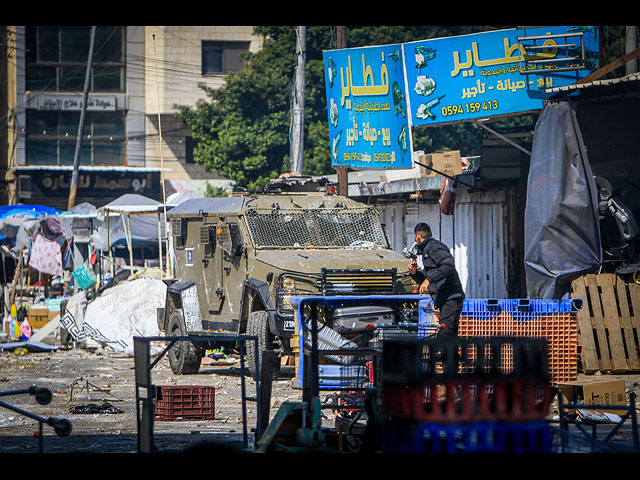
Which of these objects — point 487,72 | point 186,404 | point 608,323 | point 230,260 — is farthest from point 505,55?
point 186,404

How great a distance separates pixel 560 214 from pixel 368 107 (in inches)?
229

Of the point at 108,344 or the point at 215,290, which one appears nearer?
the point at 215,290

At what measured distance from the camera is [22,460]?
20.2 ft

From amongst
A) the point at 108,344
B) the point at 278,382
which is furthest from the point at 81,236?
the point at 278,382

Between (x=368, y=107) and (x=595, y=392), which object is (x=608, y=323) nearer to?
(x=595, y=392)

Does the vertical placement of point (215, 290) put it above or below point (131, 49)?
below

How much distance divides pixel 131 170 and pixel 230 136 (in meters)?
7.30

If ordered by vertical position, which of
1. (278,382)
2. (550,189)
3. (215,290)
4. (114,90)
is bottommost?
(278,382)

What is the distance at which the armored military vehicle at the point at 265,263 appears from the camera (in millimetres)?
14133

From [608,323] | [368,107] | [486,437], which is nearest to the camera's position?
[486,437]

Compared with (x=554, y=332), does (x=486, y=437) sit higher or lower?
lower

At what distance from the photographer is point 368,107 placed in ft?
61.5

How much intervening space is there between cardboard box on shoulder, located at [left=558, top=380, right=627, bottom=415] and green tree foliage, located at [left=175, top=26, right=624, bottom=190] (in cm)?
2778
